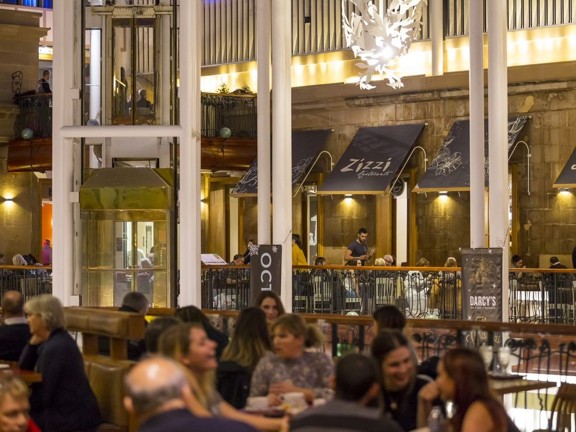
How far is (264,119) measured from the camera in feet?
53.7

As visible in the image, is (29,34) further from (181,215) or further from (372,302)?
(181,215)

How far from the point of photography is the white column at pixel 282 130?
15.4m

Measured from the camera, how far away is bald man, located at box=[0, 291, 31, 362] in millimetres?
9680

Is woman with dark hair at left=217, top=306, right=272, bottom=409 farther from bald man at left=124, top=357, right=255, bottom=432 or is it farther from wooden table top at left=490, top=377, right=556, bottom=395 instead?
bald man at left=124, top=357, right=255, bottom=432

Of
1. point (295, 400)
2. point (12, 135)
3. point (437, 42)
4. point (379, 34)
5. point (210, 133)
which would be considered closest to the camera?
point (295, 400)

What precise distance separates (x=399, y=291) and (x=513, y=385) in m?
10.3

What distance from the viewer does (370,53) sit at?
732 inches

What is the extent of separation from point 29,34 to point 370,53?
38.3ft

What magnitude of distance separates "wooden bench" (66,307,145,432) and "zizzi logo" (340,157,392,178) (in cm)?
1489

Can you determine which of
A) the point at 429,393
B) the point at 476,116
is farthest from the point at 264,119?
the point at 429,393

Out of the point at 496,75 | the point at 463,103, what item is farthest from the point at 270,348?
the point at 463,103

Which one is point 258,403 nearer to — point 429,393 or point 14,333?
point 429,393

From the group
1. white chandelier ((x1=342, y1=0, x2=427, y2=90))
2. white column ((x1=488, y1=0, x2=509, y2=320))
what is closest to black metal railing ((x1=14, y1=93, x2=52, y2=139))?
white chandelier ((x1=342, y1=0, x2=427, y2=90))

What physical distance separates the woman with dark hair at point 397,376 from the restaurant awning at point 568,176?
15175mm
